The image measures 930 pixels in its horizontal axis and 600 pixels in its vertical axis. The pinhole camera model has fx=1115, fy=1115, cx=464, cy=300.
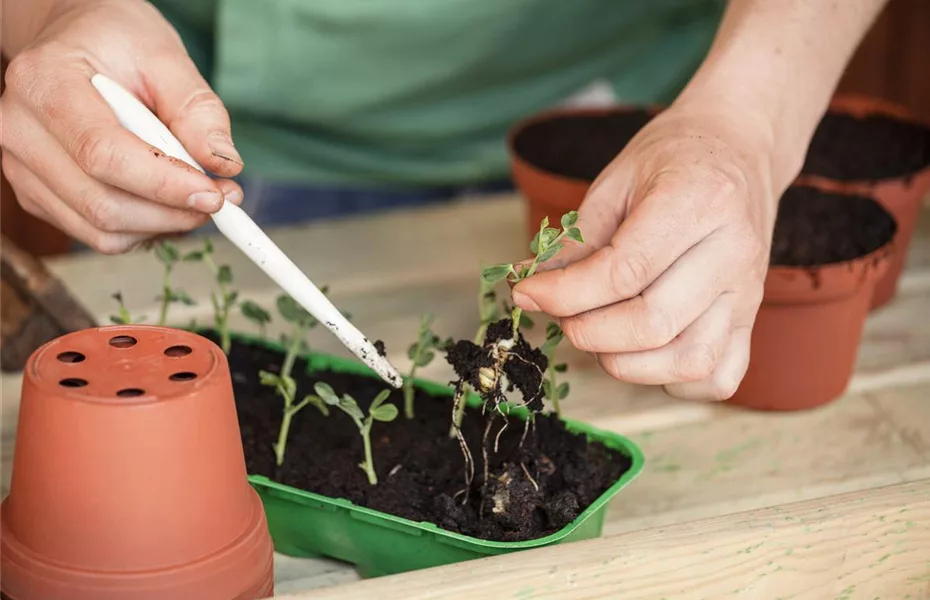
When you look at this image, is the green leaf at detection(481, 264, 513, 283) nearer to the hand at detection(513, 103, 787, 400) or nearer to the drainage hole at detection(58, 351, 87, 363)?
the hand at detection(513, 103, 787, 400)

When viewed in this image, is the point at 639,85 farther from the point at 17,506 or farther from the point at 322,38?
the point at 17,506

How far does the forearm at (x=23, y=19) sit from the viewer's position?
970 millimetres

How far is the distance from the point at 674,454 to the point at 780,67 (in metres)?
0.34

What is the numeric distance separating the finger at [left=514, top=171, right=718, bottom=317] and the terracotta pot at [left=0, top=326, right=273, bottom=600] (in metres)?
0.24

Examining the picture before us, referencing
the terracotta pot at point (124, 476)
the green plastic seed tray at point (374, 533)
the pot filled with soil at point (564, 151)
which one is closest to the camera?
the terracotta pot at point (124, 476)

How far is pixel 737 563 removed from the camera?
0.69 m

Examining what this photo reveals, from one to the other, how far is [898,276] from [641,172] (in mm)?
560

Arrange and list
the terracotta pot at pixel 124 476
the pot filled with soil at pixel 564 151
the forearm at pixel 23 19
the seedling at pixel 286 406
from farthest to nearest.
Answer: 1. the pot filled with soil at pixel 564 151
2. the forearm at pixel 23 19
3. the seedling at pixel 286 406
4. the terracotta pot at pixel 124 476

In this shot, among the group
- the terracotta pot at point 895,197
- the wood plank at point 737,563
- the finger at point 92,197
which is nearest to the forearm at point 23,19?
the finger at point 92,197

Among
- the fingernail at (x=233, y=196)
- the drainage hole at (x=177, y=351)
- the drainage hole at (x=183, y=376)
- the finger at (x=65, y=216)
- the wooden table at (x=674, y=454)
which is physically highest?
the fingernail at (x=233, y=196)

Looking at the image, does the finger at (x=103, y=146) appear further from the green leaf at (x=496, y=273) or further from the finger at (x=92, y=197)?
the green leaf at (x=496, y=273)

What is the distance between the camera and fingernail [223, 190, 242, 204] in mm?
793

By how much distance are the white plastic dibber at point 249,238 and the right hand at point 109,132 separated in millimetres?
10

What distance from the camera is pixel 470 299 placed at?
1.25m
